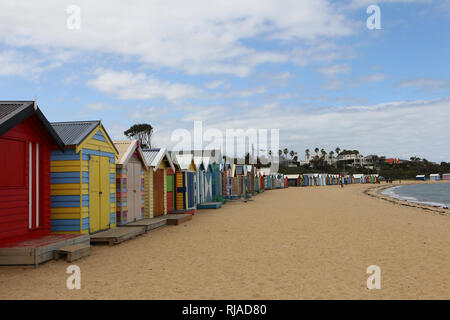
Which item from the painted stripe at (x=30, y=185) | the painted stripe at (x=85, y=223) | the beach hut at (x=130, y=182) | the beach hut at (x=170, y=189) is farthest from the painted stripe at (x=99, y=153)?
the beach hut at (x=170, y=189)

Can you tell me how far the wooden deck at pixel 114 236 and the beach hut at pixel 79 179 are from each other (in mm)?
396

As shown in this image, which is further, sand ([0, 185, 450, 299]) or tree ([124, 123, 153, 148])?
tree ([124, 123, 153, 148])

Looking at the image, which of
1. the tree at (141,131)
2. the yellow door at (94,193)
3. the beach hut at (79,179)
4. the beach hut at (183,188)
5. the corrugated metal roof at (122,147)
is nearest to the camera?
the beach hut at (79,179)

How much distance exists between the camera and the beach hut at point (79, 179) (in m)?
10.2

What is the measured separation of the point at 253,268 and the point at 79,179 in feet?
18.5

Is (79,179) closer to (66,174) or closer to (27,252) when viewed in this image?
(66,174)

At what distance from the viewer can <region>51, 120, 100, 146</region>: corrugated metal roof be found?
10295mm


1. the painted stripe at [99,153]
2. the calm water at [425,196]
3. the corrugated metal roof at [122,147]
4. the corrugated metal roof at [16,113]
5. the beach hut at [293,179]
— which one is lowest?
the calm water at [425,196]

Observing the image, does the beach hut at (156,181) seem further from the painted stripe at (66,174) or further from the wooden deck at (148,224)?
the painted stripe at (66,174)

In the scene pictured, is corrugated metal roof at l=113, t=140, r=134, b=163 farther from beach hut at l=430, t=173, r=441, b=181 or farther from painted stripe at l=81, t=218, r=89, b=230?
beach hut at l=430, t=173, r=441, b=181

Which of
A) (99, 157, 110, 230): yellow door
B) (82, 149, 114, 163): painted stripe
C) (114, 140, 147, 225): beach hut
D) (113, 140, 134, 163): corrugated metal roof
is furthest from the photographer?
(113, 140, 134, 163): corrugated metal roof

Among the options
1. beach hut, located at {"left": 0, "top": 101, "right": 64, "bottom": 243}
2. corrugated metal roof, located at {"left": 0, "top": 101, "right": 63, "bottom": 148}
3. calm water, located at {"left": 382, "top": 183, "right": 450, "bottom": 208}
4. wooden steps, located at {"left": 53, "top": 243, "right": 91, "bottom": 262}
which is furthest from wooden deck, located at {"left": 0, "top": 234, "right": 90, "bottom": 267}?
calm water, located at {"left": 382, "top": 183, "right": 450, "bottom": 208}

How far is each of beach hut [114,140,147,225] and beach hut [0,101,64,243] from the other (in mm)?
3315
